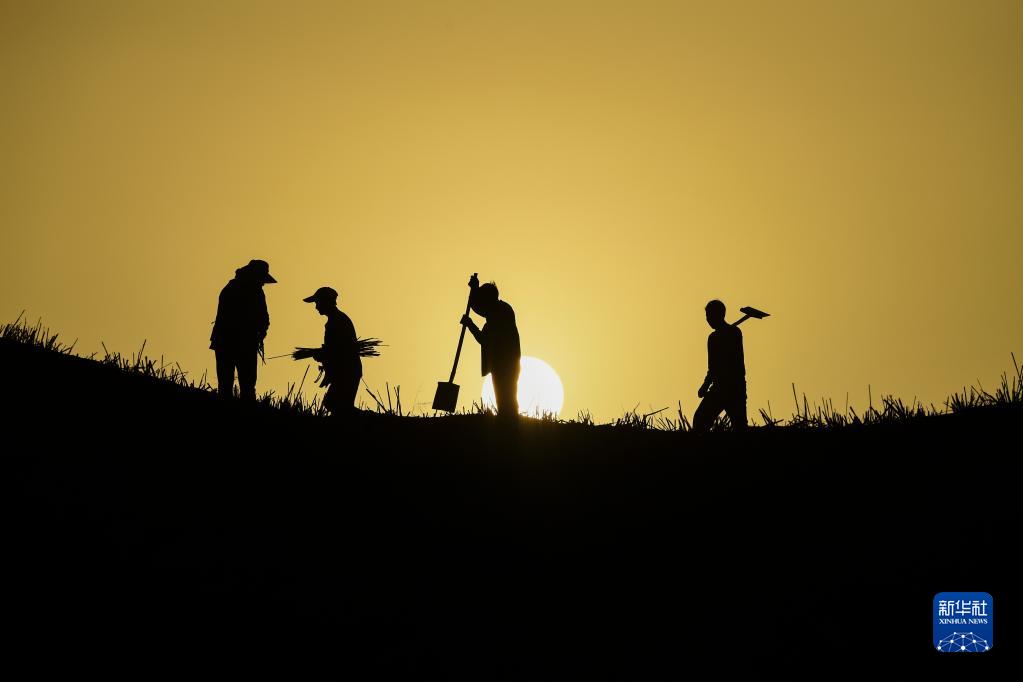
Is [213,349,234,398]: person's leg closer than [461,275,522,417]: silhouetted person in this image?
No

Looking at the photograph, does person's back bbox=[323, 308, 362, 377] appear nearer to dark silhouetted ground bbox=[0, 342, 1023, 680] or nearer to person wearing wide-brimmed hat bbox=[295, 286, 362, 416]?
person wearing wide-brimmed hat bbox=[295, 286, 362, 416]

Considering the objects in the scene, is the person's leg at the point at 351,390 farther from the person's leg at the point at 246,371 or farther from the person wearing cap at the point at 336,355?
the person's leg at the point at 246,371

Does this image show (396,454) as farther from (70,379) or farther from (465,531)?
(70,379)

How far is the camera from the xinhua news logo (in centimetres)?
890

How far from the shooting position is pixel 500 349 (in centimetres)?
1462

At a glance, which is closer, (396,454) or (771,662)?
(771,662)

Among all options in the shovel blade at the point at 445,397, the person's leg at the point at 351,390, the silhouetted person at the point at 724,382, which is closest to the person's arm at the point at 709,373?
the silhouetted person at the point at 724,382

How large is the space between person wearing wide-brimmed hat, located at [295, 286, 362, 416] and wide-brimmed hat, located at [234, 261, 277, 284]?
3.39ft

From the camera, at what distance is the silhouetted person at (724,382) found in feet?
50.3

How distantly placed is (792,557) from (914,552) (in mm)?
1127

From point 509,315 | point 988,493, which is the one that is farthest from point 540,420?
point 988,493

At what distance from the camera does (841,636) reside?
932 cm

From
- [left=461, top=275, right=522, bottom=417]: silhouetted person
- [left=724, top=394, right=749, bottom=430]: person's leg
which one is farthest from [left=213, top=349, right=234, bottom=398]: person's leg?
[left=724, top=394, right=749, bottom=430]: person's leg

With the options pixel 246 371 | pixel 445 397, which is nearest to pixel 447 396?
pixel 445 397
